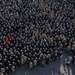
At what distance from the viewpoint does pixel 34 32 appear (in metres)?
10.2

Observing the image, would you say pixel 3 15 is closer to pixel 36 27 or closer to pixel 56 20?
pixel 36 27

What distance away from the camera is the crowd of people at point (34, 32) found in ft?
29.9

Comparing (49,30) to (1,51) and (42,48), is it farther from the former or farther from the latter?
(1,51)

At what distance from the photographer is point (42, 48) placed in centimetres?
945

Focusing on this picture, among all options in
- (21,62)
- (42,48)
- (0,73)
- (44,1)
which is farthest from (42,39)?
(44,1)

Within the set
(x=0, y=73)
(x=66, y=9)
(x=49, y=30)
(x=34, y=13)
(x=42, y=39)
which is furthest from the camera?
(x=66, y=9)

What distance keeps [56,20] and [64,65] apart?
8.70 feet

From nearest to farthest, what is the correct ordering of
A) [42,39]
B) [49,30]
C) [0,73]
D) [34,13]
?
[0,73]
[42,39]
[49,30]
[34,13]

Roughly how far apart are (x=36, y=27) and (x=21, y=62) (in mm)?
2328

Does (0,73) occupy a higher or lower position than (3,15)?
lower

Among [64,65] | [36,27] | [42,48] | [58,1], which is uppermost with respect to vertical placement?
[58,1]

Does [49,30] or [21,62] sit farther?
[49,30]

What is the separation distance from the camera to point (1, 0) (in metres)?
12.8

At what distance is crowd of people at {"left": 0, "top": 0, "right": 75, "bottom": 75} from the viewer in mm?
9109
